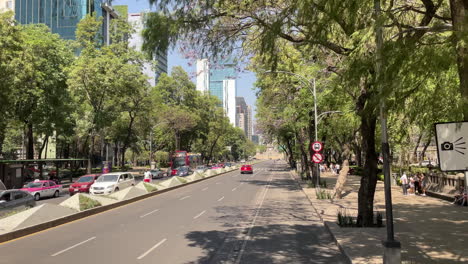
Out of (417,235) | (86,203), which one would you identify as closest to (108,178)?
(86,203)

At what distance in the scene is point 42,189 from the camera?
26.1 meters

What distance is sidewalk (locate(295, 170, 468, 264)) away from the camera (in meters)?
8.87

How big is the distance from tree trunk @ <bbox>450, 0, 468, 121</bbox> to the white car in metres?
22.6

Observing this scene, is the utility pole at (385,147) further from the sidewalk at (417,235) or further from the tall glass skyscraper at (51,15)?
the tall glass skyscraper at (51,15)

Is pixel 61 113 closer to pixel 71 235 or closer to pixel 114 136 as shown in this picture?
pixel 114 136

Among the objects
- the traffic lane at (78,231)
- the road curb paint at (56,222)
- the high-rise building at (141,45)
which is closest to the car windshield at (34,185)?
the road curb paint at (56,222)

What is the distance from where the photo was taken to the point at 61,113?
1534 inches

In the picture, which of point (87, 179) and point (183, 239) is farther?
point (87, 179)

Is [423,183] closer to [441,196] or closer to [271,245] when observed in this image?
[441,196]

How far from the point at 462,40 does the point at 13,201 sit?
57.9ft

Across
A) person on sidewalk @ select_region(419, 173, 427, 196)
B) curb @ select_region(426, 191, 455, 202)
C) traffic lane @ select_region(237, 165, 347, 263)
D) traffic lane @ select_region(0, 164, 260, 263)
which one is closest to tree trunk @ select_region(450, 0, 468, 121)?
traffic lane @ select_region(237, 165, 347, 263)

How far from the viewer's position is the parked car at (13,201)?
51.4 feet

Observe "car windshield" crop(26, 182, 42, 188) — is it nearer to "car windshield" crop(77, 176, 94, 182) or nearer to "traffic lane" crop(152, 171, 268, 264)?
"car windshield" crop(77, 176, 94, 182)

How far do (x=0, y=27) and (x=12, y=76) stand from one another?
3809 mm
